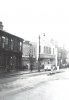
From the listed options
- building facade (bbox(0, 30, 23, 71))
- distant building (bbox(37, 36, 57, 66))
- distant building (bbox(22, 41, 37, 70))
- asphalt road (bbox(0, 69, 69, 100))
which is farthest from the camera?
distant building (bbox(37, 36, 57, 66))

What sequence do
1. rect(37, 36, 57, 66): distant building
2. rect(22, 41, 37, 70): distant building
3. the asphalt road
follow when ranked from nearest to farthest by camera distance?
1. the asphalt road
2. rect(22, 41, 37, 70): distant building
3. rect(37, 36, 57, 66): distant building

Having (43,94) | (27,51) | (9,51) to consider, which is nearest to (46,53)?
(27,51)

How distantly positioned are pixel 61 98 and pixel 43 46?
67478mm

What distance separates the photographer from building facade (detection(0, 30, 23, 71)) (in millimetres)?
47125

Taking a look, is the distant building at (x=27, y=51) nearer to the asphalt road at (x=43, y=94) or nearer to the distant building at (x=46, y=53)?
the distant building at (x=46, y=53)

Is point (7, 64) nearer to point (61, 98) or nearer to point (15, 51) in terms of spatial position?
point (15, 51)

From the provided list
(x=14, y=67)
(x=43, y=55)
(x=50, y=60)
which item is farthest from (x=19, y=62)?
(x=50, y=60)

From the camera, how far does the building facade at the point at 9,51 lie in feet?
155

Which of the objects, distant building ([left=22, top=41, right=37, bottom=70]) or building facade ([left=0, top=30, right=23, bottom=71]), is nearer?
building facade ([left=0, top=30, right=23, bottom=71])

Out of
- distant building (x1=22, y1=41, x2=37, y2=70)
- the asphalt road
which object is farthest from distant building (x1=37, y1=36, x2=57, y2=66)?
the asphalt road

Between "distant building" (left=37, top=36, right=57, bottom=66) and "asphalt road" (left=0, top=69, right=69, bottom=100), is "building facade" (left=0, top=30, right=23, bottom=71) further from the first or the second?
"asphalt road" (left=0, top=69, right=69, bottom=100)

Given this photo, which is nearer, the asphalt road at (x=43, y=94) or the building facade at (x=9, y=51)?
the asphalt road at (x=43, y=94)

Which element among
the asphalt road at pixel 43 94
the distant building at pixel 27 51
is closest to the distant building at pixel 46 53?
the distant building at pixel 27 51

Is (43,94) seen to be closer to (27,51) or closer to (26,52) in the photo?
(26,52)
